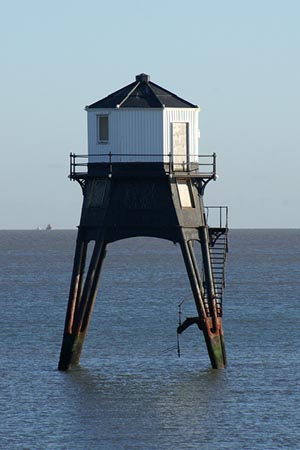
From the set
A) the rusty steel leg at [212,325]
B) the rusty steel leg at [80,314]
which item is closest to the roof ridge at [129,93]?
the rusty steel leg at [80,314]

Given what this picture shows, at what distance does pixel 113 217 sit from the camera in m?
49.4

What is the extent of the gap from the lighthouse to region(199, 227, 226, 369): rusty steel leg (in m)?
0.03

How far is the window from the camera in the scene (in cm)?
5050

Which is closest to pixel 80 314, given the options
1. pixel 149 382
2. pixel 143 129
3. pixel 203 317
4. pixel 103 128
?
pixel 149 382

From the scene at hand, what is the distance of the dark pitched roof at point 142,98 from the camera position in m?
50.2

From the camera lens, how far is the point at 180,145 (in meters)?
50.4

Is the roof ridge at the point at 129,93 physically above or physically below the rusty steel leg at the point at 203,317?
above

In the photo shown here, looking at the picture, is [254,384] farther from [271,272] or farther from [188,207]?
[271,272]

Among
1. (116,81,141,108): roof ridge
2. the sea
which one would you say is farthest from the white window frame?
the sea

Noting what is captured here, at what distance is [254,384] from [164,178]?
758 cm

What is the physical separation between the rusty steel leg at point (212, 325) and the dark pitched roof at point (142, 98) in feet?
15.0

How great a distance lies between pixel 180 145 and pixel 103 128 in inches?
109

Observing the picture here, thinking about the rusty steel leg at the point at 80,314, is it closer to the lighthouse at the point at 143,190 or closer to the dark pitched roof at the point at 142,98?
the lighthouse at the point at 143,190

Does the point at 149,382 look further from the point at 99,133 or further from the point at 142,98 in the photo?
the point at 142,98
